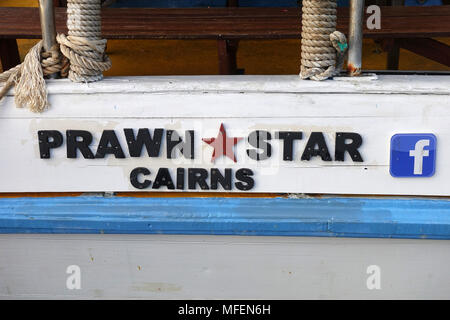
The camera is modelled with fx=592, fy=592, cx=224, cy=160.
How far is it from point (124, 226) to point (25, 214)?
0.32 m

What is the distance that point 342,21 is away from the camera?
313cm

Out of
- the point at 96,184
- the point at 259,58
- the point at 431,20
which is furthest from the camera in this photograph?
the point at 259,58

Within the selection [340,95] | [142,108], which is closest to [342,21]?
[340,95]

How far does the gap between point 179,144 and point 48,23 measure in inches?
21.1

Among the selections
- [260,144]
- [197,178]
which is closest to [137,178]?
[197,178]

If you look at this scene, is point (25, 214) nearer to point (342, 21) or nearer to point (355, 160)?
point (355, 160)

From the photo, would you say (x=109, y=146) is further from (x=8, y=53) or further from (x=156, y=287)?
(x=8, y=53)

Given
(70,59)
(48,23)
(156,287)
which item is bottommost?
(156,287)

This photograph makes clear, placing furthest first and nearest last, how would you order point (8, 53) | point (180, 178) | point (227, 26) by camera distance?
point (8, 53) → point (227, 26) → point (180, 178)

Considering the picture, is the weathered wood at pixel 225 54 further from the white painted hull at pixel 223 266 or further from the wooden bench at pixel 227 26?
the white painted hull at pixel 223 266

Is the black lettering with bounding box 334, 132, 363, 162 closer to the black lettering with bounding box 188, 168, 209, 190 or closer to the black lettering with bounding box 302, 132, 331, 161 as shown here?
the black lettering with bounding box 302, 132, 331, 161

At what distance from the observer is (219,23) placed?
3170 millimetres

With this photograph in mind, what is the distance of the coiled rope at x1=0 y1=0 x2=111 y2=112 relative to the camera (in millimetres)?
1743

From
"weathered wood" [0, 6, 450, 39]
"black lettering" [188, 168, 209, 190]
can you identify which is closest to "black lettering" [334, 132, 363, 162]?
"black lettering" [188, 168, 209, 190]
